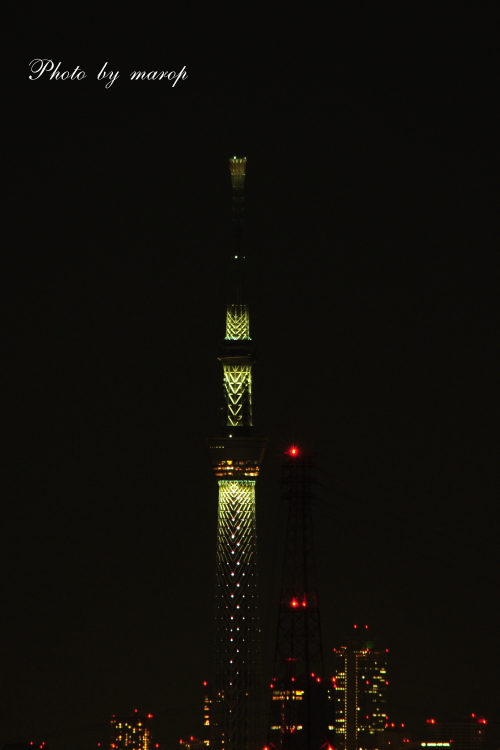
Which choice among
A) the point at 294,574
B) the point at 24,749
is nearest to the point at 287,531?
the point at 294,574

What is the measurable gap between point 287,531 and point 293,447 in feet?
15.1

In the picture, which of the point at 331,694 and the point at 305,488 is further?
the point at 331,694

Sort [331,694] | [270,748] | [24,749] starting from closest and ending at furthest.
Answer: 1. [270,748]
2. [331,694]
3. [24,749]

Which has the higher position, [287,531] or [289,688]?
[287,531]

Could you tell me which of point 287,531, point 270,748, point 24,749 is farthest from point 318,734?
point 24,749

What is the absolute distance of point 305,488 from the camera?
313ft

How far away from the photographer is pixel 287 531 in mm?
→ 96375

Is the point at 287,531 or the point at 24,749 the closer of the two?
the point at 287,531

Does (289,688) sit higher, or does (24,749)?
(24,749)

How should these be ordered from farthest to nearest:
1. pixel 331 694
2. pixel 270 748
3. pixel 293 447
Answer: pixel 331 694, pixel 270 748, pixel 293 447

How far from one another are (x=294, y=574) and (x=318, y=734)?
9.55 meters

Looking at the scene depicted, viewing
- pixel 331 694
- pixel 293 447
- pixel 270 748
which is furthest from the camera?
pixel 331 694

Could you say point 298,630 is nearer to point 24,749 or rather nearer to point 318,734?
point 318,734

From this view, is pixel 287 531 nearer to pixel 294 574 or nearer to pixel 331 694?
pixel 294 574
